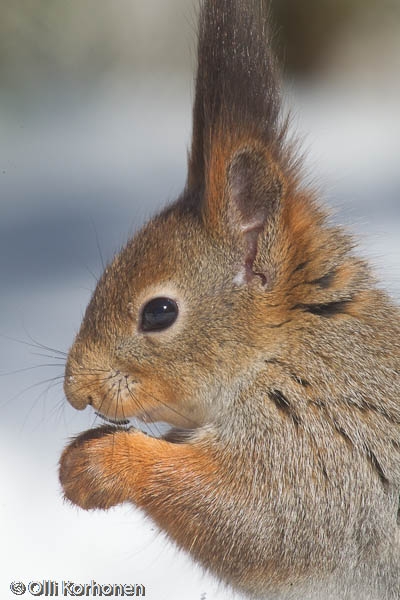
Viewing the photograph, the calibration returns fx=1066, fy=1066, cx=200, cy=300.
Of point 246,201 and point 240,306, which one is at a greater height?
point 246,201

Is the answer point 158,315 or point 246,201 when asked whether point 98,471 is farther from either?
point 246,201

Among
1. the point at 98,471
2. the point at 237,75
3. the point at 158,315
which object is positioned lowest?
the point at 98,471

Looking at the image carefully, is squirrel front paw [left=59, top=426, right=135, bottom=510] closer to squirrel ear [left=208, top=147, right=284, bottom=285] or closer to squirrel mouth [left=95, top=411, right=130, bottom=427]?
squirrel mouth [left=95, top=411, right=130, bottom=427]

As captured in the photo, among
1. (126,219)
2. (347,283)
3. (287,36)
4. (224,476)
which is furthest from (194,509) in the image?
(287,36)

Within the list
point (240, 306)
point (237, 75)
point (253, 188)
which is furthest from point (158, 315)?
point (237, 75)

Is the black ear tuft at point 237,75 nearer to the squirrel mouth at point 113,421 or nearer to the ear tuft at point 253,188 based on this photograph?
the ear tuft at point 253,188

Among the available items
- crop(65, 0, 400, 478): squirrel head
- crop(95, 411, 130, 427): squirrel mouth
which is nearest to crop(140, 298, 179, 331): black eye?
crop(65, 0, 400, 478): squirrel head

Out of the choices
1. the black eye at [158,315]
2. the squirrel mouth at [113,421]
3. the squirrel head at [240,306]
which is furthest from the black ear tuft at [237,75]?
the squirrel mouth at [113,421]
